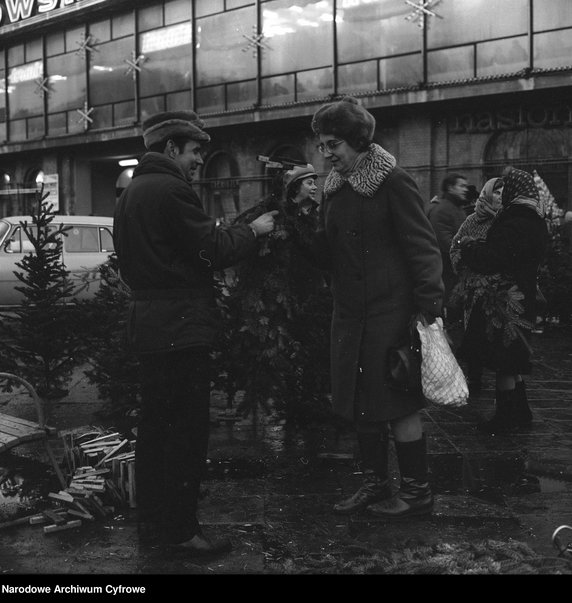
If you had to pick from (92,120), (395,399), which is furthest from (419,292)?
(92,120)

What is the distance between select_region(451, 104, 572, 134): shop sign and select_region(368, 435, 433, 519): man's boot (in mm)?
15159

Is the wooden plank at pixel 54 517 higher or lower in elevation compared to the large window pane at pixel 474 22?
lower

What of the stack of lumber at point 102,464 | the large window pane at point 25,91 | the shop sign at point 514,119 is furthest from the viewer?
the large window pane at point 25,91

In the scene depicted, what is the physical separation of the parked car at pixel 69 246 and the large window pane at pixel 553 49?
9504 mm

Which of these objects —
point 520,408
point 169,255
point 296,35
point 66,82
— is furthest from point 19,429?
point 66,82

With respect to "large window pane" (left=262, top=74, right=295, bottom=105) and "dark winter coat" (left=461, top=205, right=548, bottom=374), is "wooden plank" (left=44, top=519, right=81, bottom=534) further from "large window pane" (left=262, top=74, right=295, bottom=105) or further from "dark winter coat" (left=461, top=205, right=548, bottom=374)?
"large window pane" (left=262, top=74, right=295, bottom=105)

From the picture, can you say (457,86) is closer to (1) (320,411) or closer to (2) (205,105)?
(2) (205,105)

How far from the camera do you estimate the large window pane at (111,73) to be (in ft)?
85.0

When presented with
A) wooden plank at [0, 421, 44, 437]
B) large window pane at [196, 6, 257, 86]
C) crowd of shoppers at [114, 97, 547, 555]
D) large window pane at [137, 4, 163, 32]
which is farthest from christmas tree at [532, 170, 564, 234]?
large window pane at [137, 4, 163, 32]

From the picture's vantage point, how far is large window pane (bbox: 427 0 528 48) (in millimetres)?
18094

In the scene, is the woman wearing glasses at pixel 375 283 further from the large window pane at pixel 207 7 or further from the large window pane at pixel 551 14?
→ the large window pane at pixel 207 7

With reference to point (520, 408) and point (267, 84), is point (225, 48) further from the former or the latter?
point (520, 408)

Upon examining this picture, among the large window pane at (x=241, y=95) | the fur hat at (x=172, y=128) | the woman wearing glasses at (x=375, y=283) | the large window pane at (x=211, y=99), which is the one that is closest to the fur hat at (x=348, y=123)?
the woman wearing glasses at (x=375, y=283)

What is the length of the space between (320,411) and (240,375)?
595 millimetres
